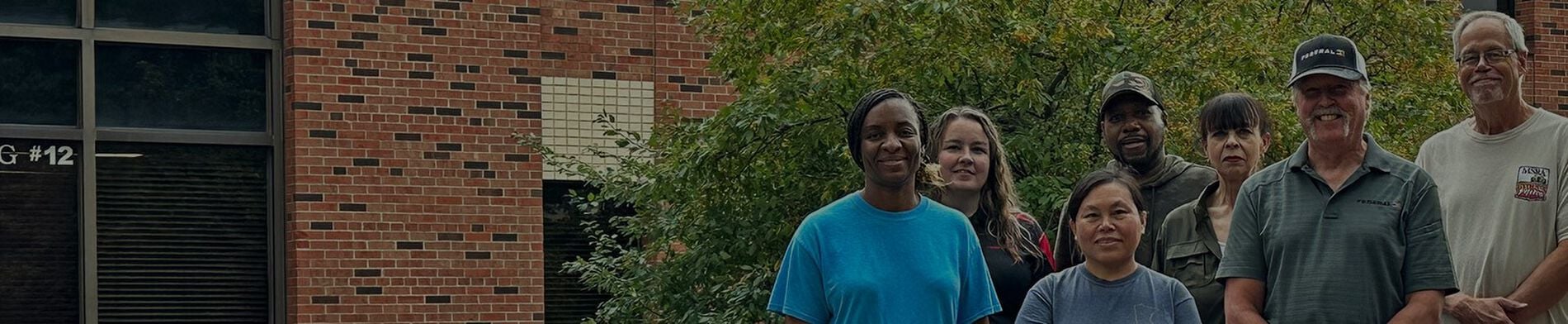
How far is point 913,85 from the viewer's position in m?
10.6

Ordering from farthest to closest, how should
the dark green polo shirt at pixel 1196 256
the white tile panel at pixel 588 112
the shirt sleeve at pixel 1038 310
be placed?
1. the white tile panel at pixel 588 112
2. the dark green polo shirt at pixel 1196 256
3. the shirt sleeve at pixel 1038 310

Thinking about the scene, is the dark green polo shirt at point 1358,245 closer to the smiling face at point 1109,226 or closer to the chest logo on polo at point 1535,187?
the smiling face at point 1109,226

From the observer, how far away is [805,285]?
216 inches

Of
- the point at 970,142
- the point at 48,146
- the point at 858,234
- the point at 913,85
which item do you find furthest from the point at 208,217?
the point at 858,234

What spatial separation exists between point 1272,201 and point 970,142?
55.2 inches

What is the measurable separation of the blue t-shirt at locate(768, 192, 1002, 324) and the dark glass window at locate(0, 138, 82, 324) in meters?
8.43

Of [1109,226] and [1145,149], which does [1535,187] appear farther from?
[1145,149]

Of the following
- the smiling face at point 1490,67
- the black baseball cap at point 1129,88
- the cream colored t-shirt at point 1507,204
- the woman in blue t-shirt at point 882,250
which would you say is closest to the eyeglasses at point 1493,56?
the smiling face at point 1490,67

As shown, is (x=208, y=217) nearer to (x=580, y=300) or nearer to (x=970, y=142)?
(x=580, y=300)

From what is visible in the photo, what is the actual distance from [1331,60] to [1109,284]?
79 centimetres

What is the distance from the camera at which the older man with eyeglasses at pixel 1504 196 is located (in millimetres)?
5949

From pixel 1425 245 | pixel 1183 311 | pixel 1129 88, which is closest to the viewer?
pixel 1425 245

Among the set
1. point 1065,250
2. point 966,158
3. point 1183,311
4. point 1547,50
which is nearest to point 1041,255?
point 1065,250

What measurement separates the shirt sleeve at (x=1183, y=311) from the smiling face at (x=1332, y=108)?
498mm
